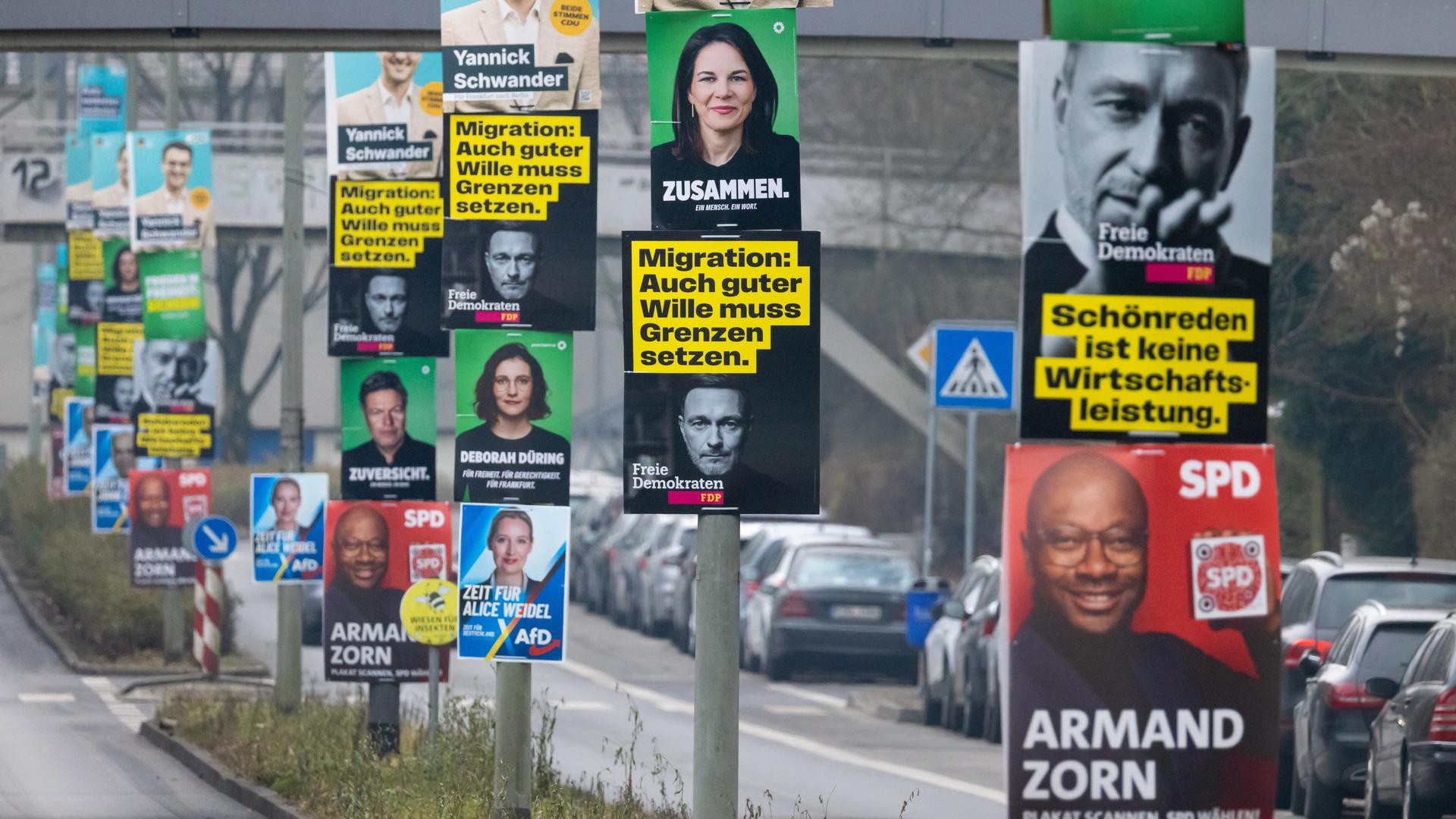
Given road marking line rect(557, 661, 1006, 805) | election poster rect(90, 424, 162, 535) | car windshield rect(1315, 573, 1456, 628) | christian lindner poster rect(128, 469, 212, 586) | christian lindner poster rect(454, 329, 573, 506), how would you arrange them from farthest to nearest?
election poster rect(90, 424, 162, 535) → christian lindner poster rect(128, 469, 212, 586) → road marking line rect(557, 661, 1006, 805) → car windshield rect(1315, 573, 1456, 628) → christian lindner poster rect(454, 329, 573, 506)

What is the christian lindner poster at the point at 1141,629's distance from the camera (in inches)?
279

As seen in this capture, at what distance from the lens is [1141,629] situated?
7168 millimetres

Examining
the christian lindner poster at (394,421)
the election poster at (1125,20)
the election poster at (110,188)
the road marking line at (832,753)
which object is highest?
the election poster at (110,188)

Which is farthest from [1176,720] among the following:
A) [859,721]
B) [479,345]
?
[859,721]

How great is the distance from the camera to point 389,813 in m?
12.8

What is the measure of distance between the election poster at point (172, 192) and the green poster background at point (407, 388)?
9333 millimetres

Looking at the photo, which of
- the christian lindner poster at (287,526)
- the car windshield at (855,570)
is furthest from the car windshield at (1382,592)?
the car windshield at (855,570)

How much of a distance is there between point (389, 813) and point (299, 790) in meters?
2.73

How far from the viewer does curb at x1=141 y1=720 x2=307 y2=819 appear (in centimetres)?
1526

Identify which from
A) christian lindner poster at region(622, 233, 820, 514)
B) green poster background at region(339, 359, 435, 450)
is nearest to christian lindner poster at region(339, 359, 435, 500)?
green poster background at region(339, 359, 435, 450)

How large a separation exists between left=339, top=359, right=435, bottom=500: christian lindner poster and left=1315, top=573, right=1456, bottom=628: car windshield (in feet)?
20.9

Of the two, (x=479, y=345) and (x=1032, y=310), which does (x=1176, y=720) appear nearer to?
(x=1032, y=310)

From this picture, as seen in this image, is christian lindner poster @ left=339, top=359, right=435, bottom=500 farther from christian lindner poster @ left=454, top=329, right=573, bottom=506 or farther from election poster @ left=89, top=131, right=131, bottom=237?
election poster @ left=89, top=131, right=131, bottom=237

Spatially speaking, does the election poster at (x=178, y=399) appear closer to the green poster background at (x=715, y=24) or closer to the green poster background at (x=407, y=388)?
the green poster background at (x=407, y=388)
